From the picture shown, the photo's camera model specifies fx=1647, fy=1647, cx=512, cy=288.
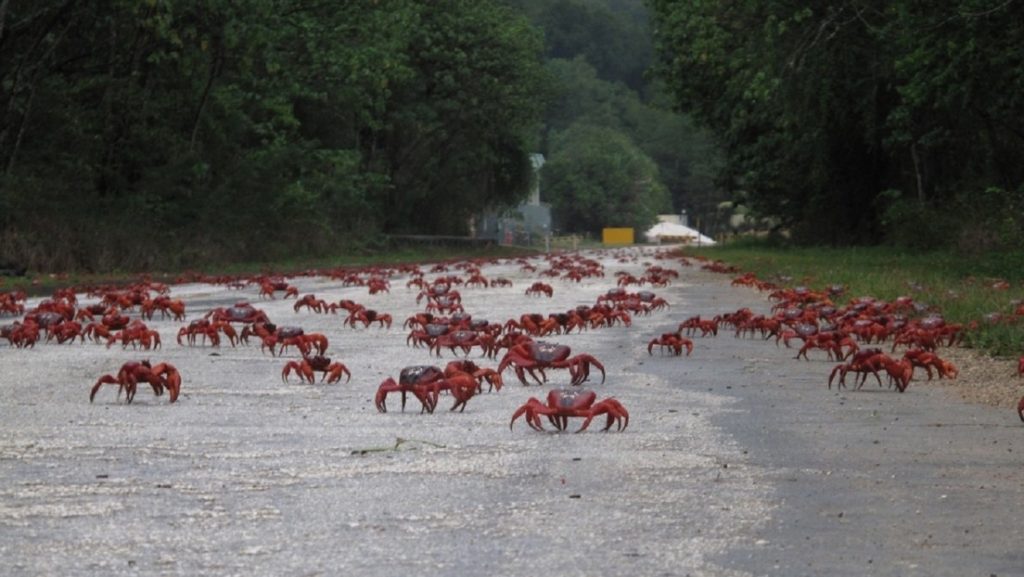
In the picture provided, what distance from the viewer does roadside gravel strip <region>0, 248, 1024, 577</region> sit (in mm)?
4434

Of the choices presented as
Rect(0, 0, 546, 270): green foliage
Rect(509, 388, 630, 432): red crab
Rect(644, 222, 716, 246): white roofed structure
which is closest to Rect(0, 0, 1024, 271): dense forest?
Rect(0, 0, 546, 270): green foliage

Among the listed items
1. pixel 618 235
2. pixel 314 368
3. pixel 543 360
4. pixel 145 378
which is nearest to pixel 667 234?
pixel 618 235

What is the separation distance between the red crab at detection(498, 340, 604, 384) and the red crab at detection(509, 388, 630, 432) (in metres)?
1.83

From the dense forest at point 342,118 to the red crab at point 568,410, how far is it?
17.8m

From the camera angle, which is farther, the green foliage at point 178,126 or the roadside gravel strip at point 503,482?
the green foliage at point 178,126

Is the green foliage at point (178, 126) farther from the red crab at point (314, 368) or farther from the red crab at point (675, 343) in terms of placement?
the red crab at point (314, 368)

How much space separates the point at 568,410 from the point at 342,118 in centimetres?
5475

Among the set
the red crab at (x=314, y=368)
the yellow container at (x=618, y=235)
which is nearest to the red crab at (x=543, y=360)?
the red crab at (x=314, y=368)

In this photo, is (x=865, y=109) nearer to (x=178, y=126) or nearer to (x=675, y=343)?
(x=178, y=126)

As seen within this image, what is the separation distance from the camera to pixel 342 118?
6116cm

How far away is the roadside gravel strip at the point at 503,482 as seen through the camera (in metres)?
4.43

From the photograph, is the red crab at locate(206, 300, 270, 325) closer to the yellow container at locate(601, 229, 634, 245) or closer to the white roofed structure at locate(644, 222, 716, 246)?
the yellow container at locate(601, 229, 634, 245)

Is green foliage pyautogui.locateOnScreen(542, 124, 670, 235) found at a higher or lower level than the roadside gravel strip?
higher

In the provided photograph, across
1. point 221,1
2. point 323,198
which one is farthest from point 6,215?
point 323,198
